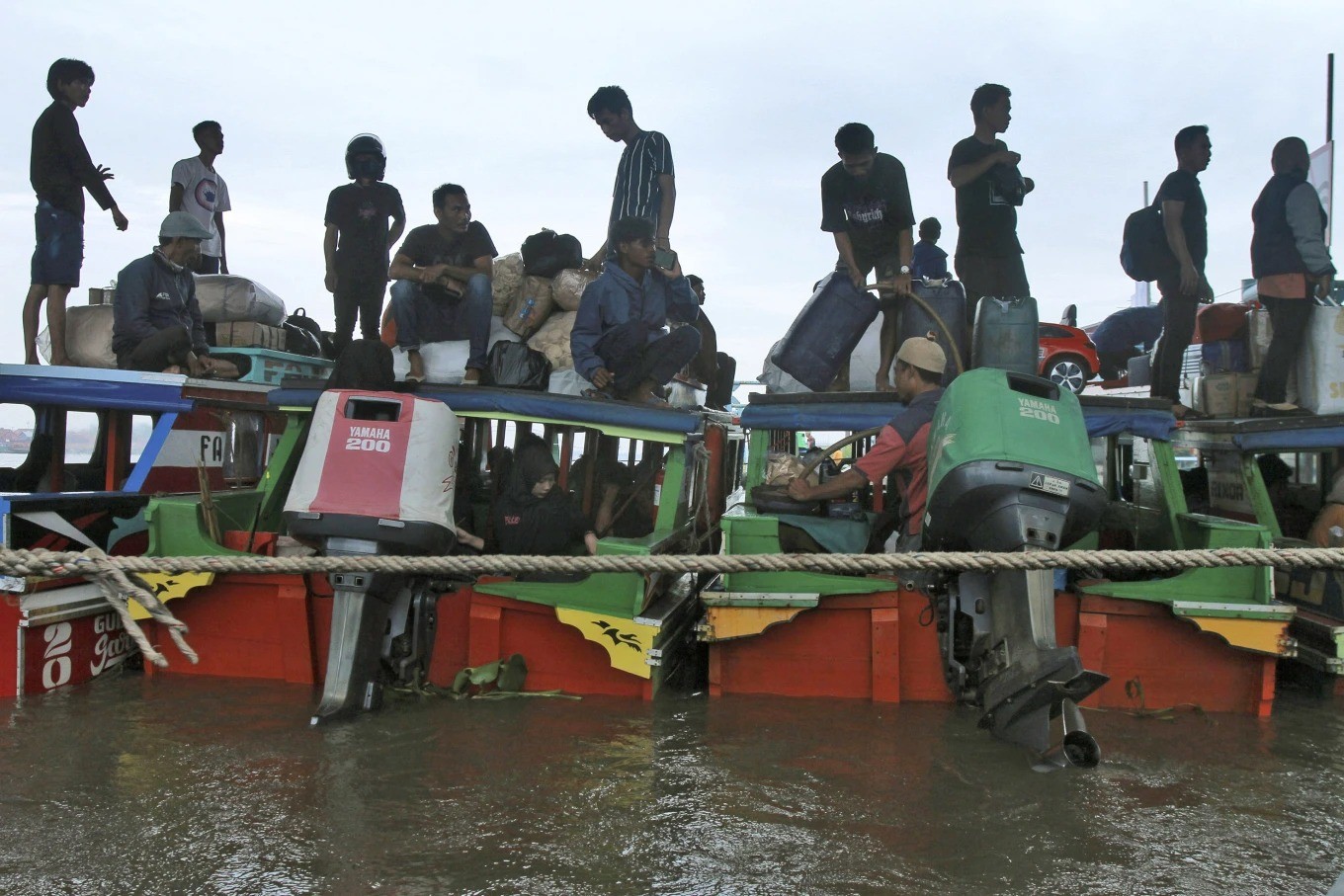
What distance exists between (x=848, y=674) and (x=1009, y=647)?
150 cm

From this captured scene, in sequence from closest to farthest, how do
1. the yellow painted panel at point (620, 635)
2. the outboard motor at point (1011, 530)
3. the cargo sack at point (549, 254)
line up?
1. the outboard motor at point (1011, 530)
2. the yellow painted panel at point (620, 635)
3. the cargo sack at point (549, 254)

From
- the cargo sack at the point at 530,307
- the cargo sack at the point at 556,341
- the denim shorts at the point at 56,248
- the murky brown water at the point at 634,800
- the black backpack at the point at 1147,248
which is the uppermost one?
the black backpack at the point at 1147,248

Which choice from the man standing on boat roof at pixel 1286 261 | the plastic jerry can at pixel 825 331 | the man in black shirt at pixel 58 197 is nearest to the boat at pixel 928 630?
the plastic jerry can at pixel 825 331

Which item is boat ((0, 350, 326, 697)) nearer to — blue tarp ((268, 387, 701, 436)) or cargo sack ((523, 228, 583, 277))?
blue tarp ((268, 387, 701, 436))

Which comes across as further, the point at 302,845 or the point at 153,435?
the point at 153,435

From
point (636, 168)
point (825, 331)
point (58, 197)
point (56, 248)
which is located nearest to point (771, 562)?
point (825, 331)

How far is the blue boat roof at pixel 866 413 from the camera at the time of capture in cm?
568

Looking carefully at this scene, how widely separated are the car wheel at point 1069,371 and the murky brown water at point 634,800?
1139 centimetres

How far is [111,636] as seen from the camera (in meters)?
5.77

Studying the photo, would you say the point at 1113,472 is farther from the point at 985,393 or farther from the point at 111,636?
the point at 111,636

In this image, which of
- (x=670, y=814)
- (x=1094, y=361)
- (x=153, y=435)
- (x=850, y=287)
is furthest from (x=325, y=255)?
(x=1094, y=361)

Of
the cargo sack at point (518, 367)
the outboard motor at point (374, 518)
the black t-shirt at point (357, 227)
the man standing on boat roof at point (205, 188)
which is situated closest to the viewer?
the outboard motor at point (374, 518)

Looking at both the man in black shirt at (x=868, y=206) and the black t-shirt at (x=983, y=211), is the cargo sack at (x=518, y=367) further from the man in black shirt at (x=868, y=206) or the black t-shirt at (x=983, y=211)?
the black t-shirt at (x=983, y=211)

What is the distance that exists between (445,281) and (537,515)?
2.26 m
